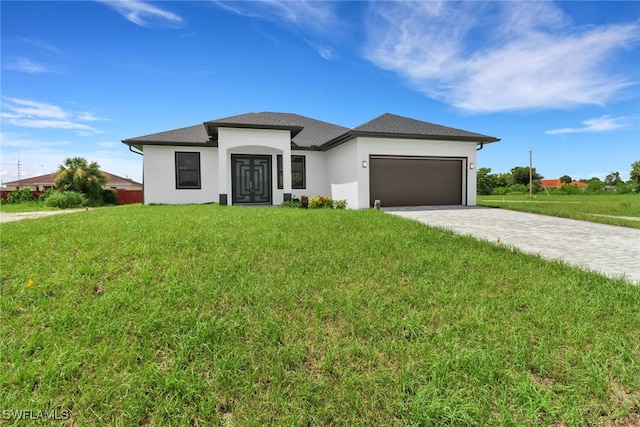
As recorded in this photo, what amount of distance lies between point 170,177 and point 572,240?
15.4 metres

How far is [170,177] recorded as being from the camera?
14.7m

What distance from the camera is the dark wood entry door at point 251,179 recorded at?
15.2 metres

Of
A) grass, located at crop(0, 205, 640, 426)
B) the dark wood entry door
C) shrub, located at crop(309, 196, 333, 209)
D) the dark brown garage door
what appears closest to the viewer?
grass, located at crop(0, 205, 640, 426)

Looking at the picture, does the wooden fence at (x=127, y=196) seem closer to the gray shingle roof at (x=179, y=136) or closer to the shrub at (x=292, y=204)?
the gray shingle roof at (x=179, y=136)

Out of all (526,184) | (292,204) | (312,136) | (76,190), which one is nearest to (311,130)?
(312,136)

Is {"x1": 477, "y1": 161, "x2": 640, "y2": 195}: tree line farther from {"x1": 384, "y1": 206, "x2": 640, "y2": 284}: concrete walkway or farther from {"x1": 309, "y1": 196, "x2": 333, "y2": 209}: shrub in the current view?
{"x1": 309, "y1": 196, "x2": 333, "y2": 209}: shrub

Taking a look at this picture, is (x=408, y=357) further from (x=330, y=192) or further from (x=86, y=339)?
(x=330, y=192)

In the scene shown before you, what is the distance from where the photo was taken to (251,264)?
4332mm

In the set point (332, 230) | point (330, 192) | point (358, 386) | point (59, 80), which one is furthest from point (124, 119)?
point (358, 386)

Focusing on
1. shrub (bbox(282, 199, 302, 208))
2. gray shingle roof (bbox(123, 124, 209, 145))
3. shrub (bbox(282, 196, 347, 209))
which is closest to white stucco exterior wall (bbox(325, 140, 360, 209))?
shrub (bbox(282, 196, 347, 209))

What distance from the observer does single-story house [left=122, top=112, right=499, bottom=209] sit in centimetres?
1311

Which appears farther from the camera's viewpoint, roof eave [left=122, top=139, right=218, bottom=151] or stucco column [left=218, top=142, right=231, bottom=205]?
roof eave [left=122, top=139, right=218, bottom=151]

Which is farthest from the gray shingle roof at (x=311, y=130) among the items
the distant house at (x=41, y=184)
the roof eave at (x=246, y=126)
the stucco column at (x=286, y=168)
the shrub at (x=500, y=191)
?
the shrub at (x=500, y=191)

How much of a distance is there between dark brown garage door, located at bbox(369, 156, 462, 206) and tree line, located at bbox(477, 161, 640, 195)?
A: 29554mm
